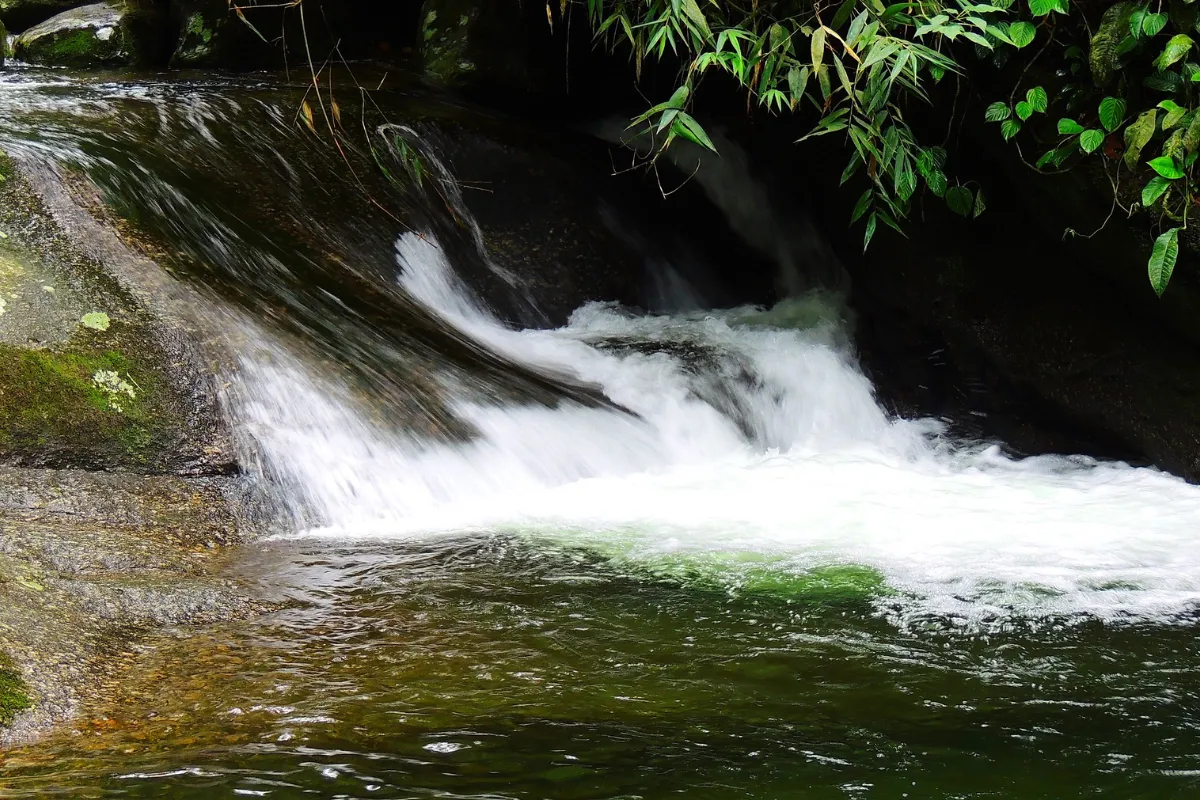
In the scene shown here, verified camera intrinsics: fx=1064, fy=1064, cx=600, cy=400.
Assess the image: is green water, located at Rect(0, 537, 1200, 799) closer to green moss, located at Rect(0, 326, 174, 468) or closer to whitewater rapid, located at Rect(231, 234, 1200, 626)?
whitewater rapid, located at Rect(231, 234, 1200, 626)

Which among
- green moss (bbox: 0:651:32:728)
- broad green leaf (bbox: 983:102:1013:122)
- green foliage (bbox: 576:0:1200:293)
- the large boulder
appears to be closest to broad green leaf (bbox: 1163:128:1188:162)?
green foliage (bbox: 576:0:1200:293)

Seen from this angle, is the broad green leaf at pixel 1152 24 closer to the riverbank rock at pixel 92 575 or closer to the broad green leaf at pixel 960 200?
the broad green leaf at pixel 960 200

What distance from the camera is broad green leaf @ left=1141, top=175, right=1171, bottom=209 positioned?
14.6 feet

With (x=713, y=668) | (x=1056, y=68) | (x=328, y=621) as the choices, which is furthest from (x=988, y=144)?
(x=328, y=621)

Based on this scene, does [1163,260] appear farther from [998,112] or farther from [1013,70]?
[1013,70]

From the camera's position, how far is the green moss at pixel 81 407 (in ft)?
13.0

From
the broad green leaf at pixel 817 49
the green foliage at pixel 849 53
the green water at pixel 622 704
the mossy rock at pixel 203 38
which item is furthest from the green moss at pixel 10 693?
the mossy rock at pixel 203 38

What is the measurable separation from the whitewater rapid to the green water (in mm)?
364

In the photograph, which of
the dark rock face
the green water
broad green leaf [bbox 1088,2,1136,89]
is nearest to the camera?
the green water

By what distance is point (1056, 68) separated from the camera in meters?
4.94

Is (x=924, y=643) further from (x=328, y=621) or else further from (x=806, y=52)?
(x=806, y=52)

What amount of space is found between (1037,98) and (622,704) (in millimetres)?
3618

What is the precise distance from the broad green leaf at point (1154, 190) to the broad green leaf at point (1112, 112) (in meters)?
0.31

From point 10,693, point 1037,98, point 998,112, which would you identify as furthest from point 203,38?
point 10,693
